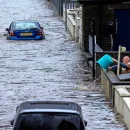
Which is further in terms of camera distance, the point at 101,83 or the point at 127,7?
the point at 127,7

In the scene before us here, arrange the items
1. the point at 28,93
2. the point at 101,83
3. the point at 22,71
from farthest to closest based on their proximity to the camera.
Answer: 1. the point at 22,71
2. the point at 101,83
3. the point at 28,93

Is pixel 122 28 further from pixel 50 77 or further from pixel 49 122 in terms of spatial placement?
pixel 49 122

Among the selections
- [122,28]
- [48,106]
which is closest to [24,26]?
[122,28]

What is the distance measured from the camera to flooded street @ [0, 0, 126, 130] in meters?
19.1

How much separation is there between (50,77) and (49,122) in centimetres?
1158

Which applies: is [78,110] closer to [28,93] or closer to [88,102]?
[88,102]

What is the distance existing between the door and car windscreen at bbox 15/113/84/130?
55.1ft

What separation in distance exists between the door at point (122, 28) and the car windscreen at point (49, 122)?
55.1 ft

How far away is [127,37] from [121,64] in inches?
314

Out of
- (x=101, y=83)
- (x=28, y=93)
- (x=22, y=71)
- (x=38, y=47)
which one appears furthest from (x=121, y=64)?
(x=38, y=47)

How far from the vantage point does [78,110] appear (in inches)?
559

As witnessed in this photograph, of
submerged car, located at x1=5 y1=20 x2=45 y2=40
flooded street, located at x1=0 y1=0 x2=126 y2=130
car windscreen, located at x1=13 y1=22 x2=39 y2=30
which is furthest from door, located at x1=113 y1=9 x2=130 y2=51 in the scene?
car windscreen, located at x1=13 y1=22 x2=39 y2=30

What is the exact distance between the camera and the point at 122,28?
3055 cm

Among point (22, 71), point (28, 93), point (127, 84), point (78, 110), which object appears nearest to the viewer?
point (78, 110)
